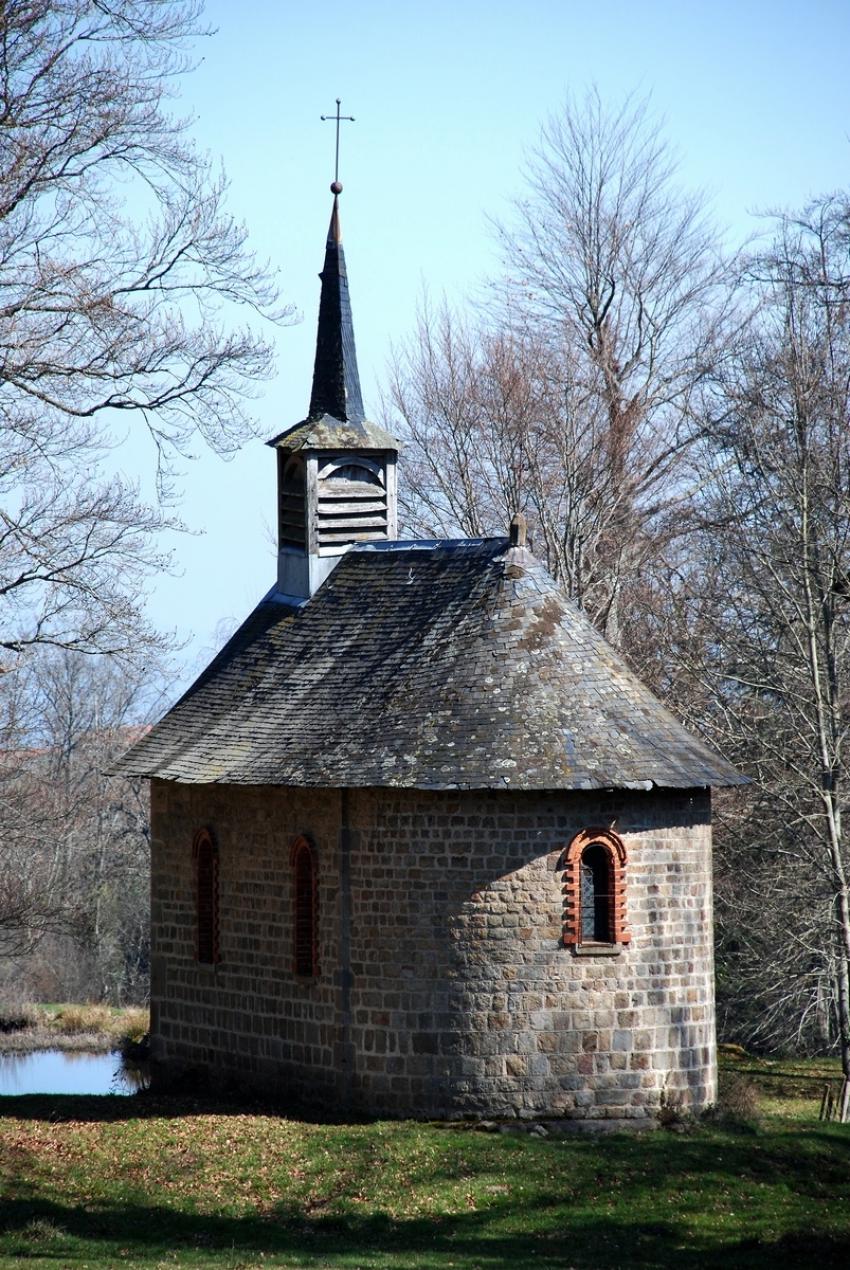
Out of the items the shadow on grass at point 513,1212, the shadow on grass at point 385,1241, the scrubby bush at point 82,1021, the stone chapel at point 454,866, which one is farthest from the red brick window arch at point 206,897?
the scrubby bush at point 82,1021

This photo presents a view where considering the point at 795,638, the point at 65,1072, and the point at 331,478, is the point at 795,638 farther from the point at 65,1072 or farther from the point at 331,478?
the point at 65,1072

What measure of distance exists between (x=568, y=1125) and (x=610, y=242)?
79.3ft

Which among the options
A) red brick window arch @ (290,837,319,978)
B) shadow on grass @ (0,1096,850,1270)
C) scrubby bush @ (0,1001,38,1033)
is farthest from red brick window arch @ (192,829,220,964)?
scrubby bush @ (0,1001,38,1033)

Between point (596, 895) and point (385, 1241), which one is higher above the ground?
point (596, 895)

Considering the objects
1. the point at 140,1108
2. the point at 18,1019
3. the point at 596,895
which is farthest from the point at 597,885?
the point at 18,1019

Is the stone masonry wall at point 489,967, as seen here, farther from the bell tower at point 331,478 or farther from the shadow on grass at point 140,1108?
the bell tower at point 331,478

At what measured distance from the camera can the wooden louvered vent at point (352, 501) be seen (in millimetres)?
23984

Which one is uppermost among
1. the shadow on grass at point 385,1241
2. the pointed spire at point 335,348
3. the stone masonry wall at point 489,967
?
the pointed spire at point 335,348

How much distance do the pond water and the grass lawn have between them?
6.64 metres

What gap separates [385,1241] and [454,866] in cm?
475

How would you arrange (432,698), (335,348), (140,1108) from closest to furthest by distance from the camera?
(432,698), (140,1108), (335,348)

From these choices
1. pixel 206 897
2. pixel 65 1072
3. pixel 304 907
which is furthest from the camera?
pixel 65 1072

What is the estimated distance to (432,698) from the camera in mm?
20016

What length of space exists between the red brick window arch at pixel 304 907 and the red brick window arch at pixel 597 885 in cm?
321
